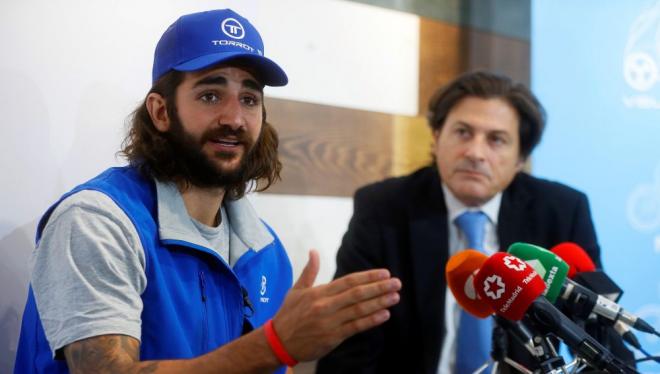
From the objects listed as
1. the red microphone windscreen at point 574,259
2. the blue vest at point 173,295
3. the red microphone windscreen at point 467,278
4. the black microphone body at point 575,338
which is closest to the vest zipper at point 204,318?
the blue vest at point 173,295

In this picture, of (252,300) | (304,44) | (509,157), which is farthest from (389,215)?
(252,300)

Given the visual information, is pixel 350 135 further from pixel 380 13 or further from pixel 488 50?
pixel 488 50

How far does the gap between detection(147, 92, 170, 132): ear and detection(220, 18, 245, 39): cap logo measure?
0.64 ft

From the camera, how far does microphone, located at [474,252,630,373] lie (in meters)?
1.16

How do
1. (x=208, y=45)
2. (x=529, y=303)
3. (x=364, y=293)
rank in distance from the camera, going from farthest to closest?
(x=208, y=45)
(x=529, y=303)
(x=364, y=293)

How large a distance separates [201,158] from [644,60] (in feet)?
6.12

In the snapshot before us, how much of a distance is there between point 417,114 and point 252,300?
1181 millimetres

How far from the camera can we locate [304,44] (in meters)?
2.21

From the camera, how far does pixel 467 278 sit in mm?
1575

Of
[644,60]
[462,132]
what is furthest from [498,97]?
[644,60]

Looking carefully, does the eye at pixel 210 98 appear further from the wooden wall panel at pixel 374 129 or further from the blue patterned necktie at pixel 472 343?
the blue patterned necktie at pixel 472 343

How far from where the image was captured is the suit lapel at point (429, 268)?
2102 millimetres

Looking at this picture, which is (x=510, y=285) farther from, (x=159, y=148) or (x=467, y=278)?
(x=159, y=148)

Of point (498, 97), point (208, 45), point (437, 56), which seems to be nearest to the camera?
point (208, 45)
